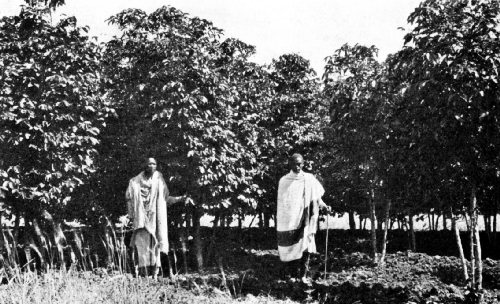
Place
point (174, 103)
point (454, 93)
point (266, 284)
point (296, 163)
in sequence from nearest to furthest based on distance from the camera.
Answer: point (454, 93), point (266, 284), point (296, 163), point (174, 103)

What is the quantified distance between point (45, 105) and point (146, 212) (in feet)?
7.07

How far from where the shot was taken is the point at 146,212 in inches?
278

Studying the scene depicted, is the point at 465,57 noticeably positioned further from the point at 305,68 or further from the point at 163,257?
the point at 305,68

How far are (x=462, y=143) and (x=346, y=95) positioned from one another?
3.02 m

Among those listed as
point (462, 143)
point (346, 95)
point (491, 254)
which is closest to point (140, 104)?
point (346, 95)

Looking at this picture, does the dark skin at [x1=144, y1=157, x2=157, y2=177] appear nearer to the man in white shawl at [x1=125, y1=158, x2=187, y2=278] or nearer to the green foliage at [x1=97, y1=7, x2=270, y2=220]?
the man in white shawl at [x1=125, y1=158, x2=187, y2=278]

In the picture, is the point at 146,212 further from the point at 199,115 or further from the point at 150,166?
the point at 199,115

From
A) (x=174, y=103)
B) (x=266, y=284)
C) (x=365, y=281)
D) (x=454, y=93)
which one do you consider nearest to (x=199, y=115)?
(x=174, y=103)

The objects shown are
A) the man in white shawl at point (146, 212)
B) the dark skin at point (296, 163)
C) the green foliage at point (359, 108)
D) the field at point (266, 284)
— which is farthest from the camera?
the green foliage at point (359, 108)

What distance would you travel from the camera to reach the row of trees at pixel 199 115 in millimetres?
5301

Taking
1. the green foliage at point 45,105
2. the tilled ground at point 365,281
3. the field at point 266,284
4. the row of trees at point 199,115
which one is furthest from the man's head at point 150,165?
the tilled ground at point 365,281

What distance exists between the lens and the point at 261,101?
11688 mm

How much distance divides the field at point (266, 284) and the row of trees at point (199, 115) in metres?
0.98

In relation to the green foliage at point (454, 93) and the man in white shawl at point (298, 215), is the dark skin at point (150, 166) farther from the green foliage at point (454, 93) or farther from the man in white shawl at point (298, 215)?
the green foliage at point (454, 93)
